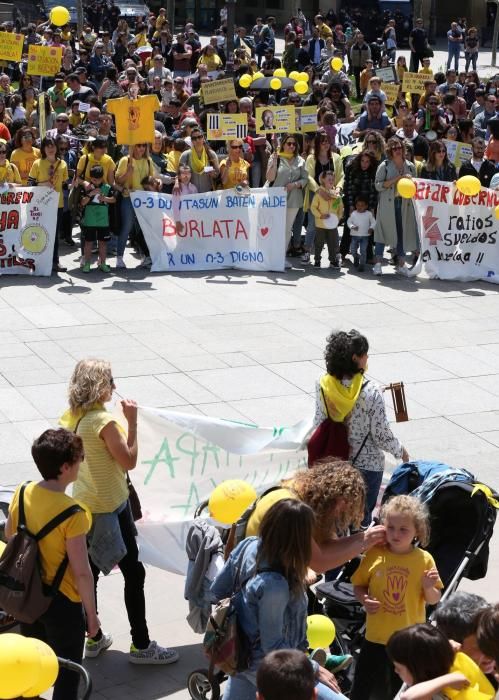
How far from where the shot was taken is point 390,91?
21406 mm

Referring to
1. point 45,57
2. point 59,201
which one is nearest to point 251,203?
point 59,201

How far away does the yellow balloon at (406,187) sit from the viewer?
14875mm

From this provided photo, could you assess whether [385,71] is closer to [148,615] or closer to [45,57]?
[45,57]

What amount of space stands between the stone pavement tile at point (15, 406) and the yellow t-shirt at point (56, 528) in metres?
4.71

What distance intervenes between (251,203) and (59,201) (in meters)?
2.28

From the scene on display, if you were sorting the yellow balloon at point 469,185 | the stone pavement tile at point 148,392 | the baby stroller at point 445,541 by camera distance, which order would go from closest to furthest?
1. the baby stroller at point 445,541
2. the stone pavement tile at point 148,392
3. the yellow balloon at point 469,185

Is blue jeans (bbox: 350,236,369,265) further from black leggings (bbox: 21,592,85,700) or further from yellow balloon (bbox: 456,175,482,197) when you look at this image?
black leggings (bbox: 21,592,85,700)

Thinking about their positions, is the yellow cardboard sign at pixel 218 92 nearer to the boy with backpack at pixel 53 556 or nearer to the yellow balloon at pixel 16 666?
the boy with backpack at pixel 53 556

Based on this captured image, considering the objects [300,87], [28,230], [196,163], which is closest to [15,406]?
[28,230]

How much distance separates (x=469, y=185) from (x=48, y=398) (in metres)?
6.49

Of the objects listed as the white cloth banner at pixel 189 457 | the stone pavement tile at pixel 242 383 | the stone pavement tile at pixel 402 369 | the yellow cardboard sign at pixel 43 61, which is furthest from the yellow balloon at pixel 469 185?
the white cloth banner at pixel 189 457

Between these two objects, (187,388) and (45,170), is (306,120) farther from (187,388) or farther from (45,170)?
(187,388)

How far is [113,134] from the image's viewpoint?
665 inches

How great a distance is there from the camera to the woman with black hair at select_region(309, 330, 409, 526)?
7.17 m
